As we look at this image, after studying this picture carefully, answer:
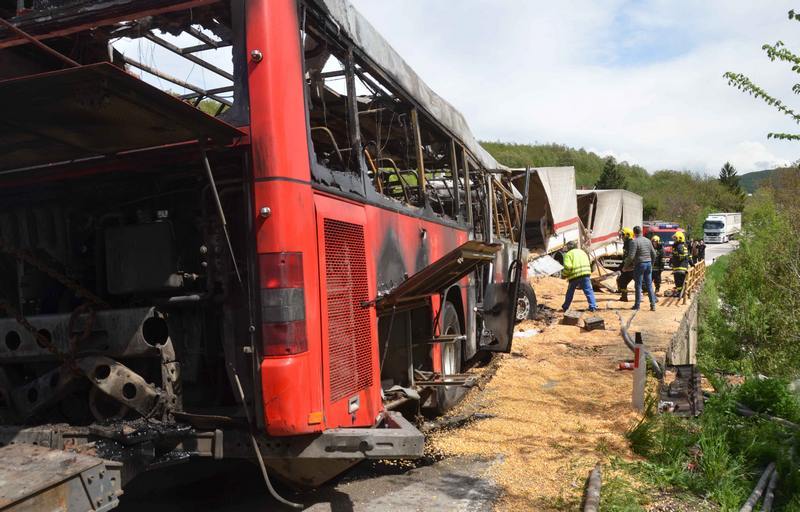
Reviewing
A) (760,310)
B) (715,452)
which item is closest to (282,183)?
(715,452)

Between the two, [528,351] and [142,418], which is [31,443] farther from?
[528,351]

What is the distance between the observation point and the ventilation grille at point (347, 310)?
3928mm

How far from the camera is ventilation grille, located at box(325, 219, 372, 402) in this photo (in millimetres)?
3928

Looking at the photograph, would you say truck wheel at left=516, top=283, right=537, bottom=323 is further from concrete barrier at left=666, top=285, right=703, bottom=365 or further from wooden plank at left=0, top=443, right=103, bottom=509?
wooden plank at left=0, top=443, right=103, bottom=509

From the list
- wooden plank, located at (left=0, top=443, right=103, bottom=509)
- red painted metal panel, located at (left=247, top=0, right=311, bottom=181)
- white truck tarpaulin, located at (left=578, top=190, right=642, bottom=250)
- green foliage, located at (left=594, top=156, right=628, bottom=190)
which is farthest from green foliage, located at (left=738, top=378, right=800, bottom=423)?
green foliage, located at (left=594, top=156, right=628, bottom=190)

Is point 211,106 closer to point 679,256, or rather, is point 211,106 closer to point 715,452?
point 715,452

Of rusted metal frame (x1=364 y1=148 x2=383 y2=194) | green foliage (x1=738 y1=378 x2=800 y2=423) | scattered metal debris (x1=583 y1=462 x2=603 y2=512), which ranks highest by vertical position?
rusted metal frame (x1=364 y1=148 x2=383 y2=194)

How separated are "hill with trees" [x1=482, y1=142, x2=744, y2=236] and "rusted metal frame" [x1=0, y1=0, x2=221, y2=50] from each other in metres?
49.6

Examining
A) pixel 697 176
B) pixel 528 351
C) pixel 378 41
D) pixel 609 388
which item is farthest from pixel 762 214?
pixel 697 176

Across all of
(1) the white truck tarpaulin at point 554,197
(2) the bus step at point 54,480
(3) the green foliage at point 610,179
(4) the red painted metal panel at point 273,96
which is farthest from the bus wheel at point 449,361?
(3) the green foliage at point 610,179

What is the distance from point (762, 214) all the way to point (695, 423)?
21457 millimetres

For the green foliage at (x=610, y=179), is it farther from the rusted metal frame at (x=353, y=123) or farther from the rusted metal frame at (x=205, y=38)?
the rusted metal frame at (x=205, y=38)

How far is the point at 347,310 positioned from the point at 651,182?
244ft

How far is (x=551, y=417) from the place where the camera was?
20.8ft
